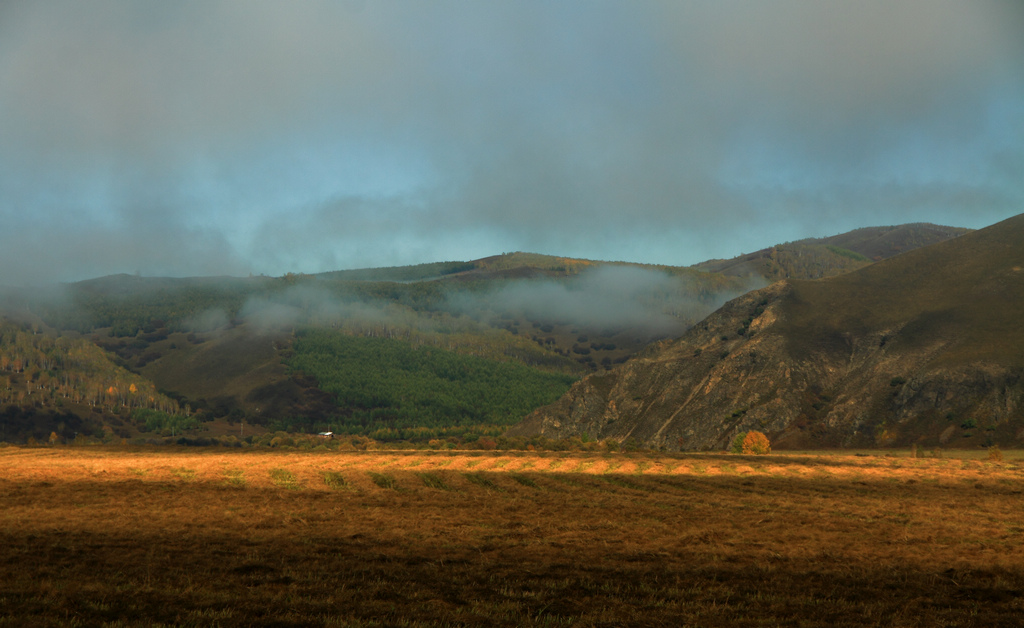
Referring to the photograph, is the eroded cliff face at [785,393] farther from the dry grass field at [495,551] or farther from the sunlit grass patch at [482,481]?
the sunlit grass patch at [482,481]

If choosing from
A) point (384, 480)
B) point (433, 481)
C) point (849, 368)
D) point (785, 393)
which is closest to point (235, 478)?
point (384, 480)

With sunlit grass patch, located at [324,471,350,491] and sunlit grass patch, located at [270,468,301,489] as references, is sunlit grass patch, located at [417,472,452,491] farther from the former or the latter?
sunlit grass patch, located at [270,468,301,489]

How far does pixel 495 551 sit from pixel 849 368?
14069cm

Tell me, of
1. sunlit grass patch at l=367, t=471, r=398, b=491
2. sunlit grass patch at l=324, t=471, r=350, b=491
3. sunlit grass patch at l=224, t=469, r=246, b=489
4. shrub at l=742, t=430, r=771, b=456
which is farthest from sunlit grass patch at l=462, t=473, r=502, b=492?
shrub at l=742, t=430, r=771, b=456

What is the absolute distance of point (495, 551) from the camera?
26.7m

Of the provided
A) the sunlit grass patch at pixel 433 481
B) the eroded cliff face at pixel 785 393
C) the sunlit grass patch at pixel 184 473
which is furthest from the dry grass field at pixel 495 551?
the eroded cliff face at pixel 785 393

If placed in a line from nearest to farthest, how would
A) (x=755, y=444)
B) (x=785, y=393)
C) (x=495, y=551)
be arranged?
1. (x=495, y=551)
2. (x=755, y=444)
3. (x=785, y=393)

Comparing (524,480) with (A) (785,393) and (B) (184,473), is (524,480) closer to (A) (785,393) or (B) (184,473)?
(B) (184,473)

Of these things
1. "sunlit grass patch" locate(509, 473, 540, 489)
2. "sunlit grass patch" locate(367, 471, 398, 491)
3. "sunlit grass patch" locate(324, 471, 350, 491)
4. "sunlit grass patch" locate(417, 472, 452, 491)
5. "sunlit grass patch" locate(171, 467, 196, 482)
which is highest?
"sunlit grass patch" locate(171, 467, 196, 482)

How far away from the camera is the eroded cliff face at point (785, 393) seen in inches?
4625

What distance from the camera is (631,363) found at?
18312cm

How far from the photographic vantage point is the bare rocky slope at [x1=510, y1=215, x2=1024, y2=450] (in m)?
120

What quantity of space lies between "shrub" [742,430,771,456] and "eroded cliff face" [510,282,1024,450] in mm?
9173

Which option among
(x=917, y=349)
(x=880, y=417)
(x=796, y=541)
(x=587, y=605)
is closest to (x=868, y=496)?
(x=796, y=541)
